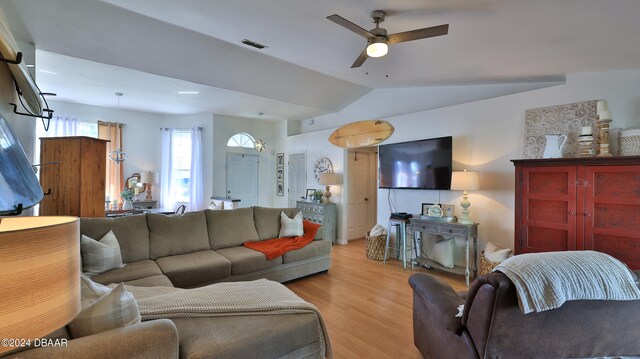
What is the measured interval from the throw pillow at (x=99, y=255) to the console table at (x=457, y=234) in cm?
362

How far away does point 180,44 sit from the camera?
11.8ft

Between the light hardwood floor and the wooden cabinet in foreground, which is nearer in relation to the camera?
the light hardwood floor

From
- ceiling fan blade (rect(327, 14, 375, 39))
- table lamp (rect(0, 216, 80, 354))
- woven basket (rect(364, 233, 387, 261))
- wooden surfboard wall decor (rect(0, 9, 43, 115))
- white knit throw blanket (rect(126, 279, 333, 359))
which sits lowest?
woven basket (rect(364, 233, 387, 261))

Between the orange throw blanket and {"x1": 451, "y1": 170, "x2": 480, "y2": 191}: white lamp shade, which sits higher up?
{"x1": 451, "y1": 170, "x2": 480, "y2": 191}: white lamp shade

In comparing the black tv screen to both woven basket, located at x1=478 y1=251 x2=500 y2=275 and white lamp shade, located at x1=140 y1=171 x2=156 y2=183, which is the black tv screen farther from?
white lamp shade, located at x1=140 y1=171 x2=156 y2=183

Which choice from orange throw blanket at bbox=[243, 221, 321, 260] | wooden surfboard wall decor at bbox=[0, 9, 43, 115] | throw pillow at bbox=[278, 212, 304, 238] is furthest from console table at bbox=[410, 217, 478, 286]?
wooden surfboard wall decor at bbox=[0, 9, 43, 115]

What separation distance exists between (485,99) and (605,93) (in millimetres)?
1207

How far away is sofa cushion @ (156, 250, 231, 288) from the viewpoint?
278cm

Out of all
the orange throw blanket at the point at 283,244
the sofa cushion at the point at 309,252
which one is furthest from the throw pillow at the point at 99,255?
the sofa cushion at the point at 309,252

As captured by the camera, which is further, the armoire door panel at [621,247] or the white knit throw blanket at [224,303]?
the armoire door panel at [621,247]

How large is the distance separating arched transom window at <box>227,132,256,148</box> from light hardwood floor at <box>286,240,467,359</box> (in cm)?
429

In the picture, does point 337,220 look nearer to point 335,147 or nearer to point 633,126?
point 335,147

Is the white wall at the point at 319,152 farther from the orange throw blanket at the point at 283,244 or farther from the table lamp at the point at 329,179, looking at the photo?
the orange throw blanket at the point at 283,244

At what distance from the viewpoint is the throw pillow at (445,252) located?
12.9 feet
